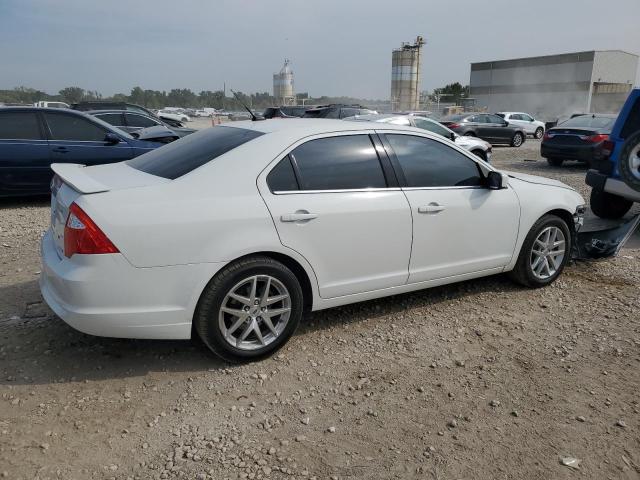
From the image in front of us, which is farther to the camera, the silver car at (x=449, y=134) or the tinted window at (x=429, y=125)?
the tinted window at (x=429, y=125)

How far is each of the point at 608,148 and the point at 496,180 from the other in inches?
143

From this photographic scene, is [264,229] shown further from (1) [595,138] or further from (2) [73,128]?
(1) [595,138]

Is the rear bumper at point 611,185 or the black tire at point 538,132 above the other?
the rear bumper at point 611,185

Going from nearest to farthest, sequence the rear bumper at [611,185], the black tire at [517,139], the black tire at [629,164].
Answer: the black tire at [629,164] → the rear bumper at [611,185] → the black tire at [517,139]

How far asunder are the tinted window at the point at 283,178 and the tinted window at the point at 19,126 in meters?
6.01

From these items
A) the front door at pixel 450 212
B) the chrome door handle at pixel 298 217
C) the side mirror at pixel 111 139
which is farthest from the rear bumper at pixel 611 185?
the side mirror at pixel 111 139

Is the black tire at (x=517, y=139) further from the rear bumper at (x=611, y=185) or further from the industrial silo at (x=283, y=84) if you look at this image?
the industrial silo at (x=283, y=84)

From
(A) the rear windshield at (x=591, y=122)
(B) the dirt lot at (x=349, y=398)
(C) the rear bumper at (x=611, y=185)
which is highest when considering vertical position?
(A) the rear windshield at (x=591, y=122)

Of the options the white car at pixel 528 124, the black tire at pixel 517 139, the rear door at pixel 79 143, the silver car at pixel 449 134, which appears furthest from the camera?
the white car at pixel 528 124

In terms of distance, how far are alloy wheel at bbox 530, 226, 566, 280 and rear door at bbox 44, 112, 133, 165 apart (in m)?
6.40

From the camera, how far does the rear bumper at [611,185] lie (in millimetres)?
6566

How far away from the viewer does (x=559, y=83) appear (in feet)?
201

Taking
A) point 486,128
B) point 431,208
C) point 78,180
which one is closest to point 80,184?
point 78,180

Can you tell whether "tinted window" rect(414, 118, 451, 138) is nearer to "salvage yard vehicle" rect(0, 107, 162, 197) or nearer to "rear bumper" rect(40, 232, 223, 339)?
"salvage yard vehicle" rect(0, 107, 162, 197)
